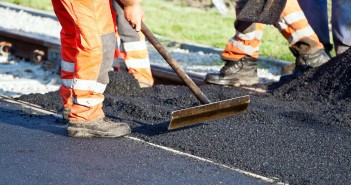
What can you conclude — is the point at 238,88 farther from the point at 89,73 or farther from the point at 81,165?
the point at 81,165

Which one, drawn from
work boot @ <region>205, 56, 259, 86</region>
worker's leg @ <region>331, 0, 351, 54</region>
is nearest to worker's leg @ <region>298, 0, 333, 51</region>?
worker's leg @ <region>331, 0, 351, 54</region>

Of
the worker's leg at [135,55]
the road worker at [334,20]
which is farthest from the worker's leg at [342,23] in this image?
the worker's leg at [135,55]

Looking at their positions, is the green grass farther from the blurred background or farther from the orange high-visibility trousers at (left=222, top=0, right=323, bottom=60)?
the orange high-visibility trousers at (left=222, top=0, right=323, bottom=60)

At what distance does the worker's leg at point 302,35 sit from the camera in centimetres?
888

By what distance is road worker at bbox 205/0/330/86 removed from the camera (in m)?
8.87

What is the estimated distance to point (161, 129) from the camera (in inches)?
266

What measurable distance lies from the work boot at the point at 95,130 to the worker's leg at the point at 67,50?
1.44 feet

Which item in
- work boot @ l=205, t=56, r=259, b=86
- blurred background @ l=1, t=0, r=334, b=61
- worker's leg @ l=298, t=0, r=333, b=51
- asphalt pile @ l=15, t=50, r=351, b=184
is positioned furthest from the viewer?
blurred background @ l=1, t=0, r=334, b=61

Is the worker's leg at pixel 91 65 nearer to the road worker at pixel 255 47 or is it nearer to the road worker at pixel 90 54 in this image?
the road worker at pixel 90 54

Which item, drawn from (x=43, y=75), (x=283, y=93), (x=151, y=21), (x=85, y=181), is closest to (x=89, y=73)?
(x=85, y=181)

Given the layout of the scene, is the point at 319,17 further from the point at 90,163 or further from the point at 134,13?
the point at 90,163

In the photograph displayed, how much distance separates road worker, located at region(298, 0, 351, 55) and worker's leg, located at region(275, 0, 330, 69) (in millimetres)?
353

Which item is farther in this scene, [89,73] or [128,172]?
[89,73]

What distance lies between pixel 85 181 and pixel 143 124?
1.52 meters
